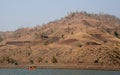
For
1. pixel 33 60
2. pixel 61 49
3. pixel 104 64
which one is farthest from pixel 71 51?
pixel 104 64

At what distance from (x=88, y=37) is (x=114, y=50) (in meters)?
40.7

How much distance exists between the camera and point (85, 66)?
463 feet

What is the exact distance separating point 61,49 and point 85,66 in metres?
37.5

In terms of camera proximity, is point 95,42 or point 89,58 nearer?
point 89,58

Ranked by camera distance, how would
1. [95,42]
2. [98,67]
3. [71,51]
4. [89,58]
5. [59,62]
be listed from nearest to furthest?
1. [98,67]
2. [89,58]
3. [59,62]
4. [71,51]
5. [95,42]

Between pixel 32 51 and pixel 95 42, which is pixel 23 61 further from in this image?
pixel 95 42

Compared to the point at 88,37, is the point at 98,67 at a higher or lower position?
lower

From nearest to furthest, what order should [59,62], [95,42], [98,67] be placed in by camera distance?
[98,67]
[59,62]
[95,42]

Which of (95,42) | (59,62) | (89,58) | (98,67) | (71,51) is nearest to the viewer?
(98,67)

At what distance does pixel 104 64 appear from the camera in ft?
461

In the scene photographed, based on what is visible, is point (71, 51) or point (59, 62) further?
point (71, 51)

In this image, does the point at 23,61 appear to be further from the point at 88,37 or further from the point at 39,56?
the point at 88,37

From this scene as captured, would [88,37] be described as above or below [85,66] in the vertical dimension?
above

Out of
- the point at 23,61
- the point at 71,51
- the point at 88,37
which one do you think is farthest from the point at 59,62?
the point at 88,37
